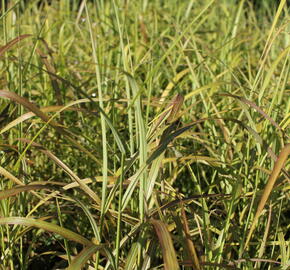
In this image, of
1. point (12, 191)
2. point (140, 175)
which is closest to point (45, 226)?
point (12, 191)

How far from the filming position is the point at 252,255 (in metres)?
1.47

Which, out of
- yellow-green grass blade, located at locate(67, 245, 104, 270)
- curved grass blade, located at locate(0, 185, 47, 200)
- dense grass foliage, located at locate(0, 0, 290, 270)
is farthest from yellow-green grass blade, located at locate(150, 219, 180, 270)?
curved grass blade, located at locate(0, 185, 47, 200)

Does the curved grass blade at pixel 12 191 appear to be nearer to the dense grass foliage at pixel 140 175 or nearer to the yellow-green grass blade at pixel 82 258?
the dense grass foliage at pixel 140 175

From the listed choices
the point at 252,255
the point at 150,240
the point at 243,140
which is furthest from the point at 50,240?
the point at 243,140

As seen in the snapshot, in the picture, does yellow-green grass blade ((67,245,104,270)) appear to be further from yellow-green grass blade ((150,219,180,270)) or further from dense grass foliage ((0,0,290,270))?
yellow-green grass blade ((150,219,180,270))

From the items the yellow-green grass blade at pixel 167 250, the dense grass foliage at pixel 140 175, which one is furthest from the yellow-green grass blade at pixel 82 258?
the yellow-green grass blade at pixel 167 250

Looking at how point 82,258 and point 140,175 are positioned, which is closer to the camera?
point 82,258

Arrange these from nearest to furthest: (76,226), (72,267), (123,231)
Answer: (72,267) → (123,231) → (76,226)

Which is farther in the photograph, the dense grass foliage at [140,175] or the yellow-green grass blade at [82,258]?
the dense grass foliage at [140,175]

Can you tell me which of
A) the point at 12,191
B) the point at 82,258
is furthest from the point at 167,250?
the point at 12,191

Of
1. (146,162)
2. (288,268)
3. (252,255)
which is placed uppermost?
(146,162)

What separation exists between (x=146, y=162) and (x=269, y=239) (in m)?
0.54

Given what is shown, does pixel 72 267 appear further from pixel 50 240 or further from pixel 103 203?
pixel 50 240

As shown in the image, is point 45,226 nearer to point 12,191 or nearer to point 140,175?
point 12,191
